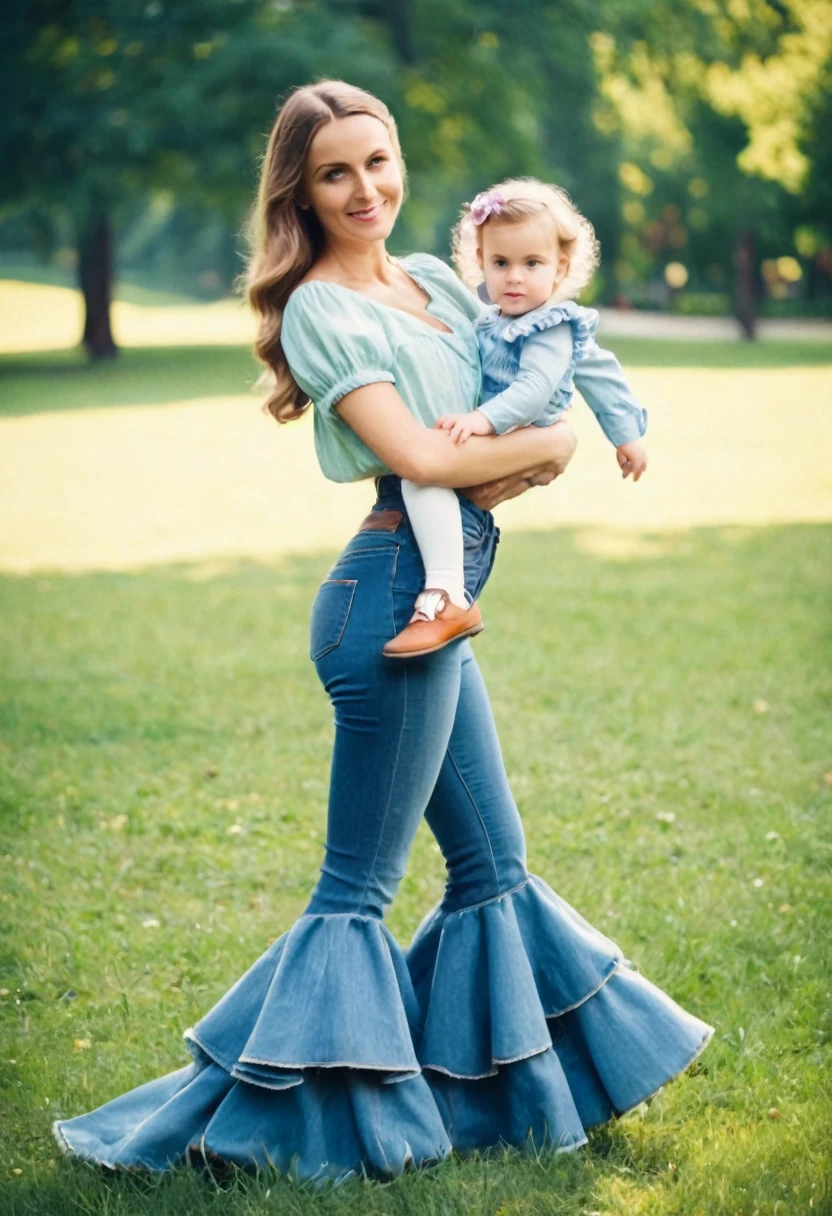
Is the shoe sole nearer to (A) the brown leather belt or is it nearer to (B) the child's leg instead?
(B) the child's leg

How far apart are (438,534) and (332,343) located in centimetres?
44

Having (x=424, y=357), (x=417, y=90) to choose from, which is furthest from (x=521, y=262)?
(x=417, y=90)

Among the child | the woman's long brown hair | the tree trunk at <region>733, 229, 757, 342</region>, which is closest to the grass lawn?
the child

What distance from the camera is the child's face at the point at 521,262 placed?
2.89 m

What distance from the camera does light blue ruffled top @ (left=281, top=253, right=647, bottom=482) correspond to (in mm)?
2754

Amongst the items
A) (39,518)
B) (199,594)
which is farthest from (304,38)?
(199,594)

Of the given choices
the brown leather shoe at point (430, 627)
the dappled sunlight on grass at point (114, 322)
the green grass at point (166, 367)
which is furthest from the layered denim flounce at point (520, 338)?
the dappled sunlight on grass at point (114, 322)

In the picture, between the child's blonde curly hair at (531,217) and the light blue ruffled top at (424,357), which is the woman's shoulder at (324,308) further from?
the child's blonde curly hair at (531,217)

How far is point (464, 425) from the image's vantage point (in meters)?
2.79

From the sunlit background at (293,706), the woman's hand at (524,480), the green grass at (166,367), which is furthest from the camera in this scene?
the green grass at (166,367)

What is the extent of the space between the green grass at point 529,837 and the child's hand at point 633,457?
1.57 meters

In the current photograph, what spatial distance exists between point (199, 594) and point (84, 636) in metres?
1.36

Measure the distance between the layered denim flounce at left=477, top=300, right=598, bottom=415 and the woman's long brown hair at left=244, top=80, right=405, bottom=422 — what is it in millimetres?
405

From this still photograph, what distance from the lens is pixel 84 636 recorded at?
29.1ft
